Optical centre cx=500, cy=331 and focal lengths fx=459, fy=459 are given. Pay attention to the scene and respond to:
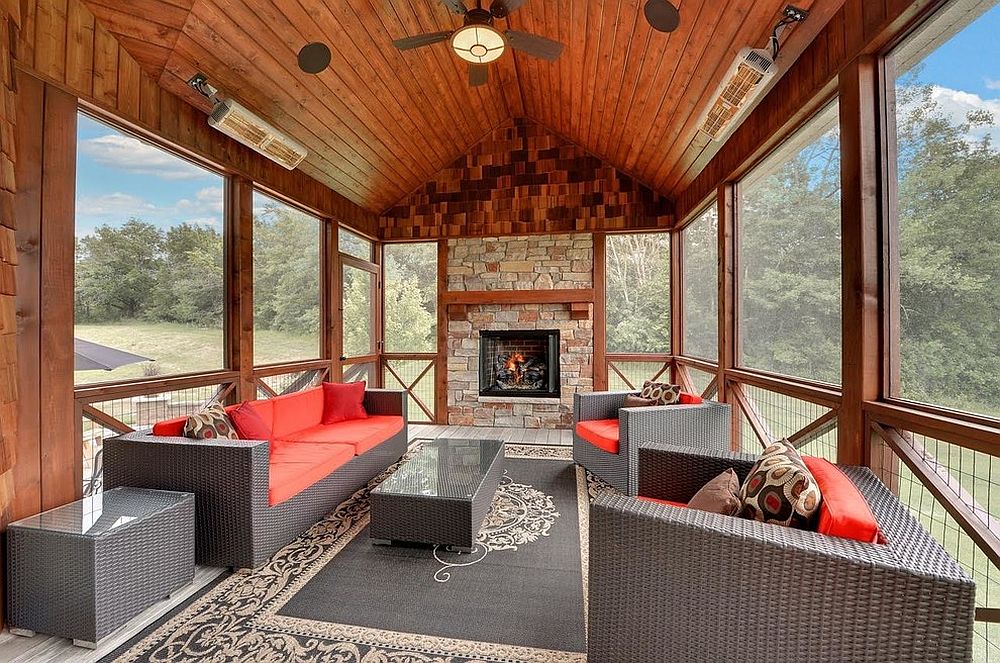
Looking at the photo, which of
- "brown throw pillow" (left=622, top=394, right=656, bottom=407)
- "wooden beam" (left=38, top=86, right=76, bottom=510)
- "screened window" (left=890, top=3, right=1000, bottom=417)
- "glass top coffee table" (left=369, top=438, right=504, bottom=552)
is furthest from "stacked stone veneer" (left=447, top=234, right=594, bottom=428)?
"wooden beam" (left=38, top=86, right=76, bottom=510)

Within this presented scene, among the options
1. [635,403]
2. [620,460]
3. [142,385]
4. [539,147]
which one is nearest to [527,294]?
[539,147]

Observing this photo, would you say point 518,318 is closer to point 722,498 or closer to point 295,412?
point 295,412

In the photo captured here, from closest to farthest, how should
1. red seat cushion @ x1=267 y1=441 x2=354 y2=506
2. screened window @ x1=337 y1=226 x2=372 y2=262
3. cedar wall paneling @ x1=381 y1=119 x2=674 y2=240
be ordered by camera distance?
red seat cushion @ x1=267 y1=441 x2=354 y2=506 → screened window @ x1=337 y1=226 x2=372 y2=262 → cedar wall paneling @ x1=381 y1=119 x2=674 y2=240

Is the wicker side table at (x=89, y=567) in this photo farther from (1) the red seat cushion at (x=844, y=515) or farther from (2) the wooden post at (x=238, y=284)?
(1) the red seat cushion at (x=844, y=515)

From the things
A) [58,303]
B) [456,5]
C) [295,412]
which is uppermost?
[456,5]

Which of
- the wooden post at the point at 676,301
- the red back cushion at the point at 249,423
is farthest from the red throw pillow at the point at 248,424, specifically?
the wooden post at the point at 676,301

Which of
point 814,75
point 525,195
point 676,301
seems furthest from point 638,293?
point 814,75

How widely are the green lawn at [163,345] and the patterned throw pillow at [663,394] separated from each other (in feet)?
11.3

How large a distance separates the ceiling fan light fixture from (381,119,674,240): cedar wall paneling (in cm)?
294

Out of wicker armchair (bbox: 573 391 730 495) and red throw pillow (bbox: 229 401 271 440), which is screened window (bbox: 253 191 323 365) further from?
wicker armchair (bbox: 573 391 730 495)

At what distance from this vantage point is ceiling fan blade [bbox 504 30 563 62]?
2.68 m

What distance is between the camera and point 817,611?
4.08ft

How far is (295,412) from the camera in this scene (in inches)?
149

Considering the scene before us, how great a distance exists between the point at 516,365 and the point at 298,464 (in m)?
3.41
